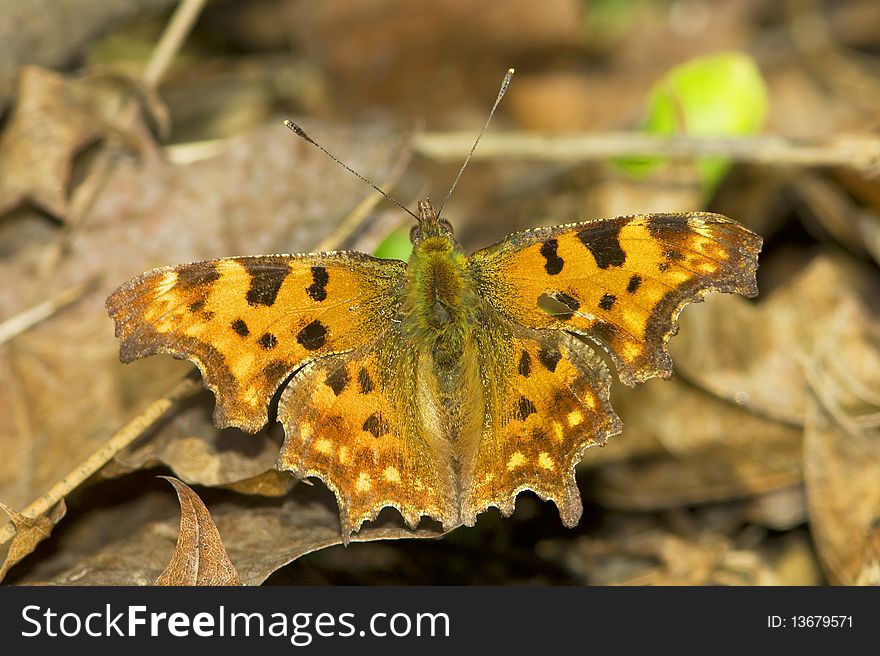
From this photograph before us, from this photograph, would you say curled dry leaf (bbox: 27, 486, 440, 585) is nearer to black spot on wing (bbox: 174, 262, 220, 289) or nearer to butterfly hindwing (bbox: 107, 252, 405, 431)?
butterfly hindwing (bbox: 107, 252, 405, 431)

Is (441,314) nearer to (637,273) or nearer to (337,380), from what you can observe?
(337,380)

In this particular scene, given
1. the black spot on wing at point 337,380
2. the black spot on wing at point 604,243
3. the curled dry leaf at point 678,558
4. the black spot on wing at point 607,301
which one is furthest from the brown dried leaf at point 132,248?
the curled dry leaf at point 678,558

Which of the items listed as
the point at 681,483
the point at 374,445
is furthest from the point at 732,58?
the point at 374,445

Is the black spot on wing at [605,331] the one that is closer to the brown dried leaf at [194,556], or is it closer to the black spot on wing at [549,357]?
the black spot on wing at [549,357]

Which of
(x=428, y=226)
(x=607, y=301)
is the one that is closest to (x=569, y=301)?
(x=607, y=301)

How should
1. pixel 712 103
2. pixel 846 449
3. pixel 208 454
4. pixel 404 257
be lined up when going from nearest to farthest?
1. pixel 208 454
2. pixel 846 449
3. pixel 404 257
4. pixel 712 103

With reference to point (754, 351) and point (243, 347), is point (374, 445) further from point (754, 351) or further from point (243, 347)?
point (754, 351)
